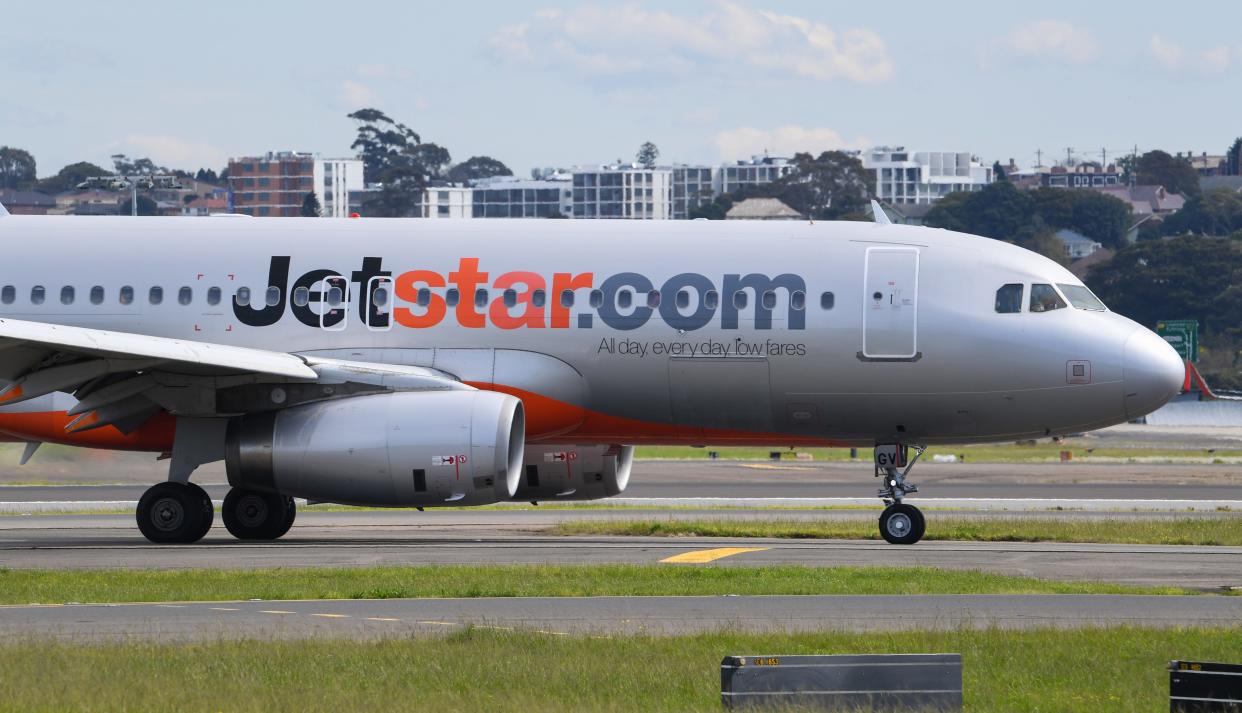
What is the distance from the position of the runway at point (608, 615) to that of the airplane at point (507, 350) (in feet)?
21.0

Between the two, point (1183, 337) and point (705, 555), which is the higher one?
point (705, 555)

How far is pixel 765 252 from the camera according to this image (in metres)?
28.6

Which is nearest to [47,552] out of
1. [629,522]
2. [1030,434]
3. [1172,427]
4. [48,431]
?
[48,431]

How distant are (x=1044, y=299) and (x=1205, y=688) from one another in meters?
15.3

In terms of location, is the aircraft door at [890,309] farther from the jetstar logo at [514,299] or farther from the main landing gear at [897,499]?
the main landing gear at [897,499]

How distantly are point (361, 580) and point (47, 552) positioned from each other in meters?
7.22

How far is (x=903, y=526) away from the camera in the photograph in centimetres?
2795

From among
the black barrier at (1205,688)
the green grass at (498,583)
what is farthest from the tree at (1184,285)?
the black barrier at (1205,688)

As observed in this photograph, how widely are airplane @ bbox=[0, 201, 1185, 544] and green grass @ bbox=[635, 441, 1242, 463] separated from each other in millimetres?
41107

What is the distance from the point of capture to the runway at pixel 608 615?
18.1m

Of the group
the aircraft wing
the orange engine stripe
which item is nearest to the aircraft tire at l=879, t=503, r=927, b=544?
the orange engine stripe

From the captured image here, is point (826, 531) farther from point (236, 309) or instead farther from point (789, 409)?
point (236, 309)

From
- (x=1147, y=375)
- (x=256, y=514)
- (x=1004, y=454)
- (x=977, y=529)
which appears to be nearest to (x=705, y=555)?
(x=977, y=529)

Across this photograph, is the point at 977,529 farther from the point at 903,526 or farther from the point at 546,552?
the point at 546,552
